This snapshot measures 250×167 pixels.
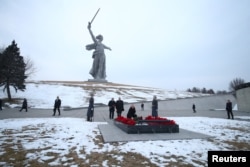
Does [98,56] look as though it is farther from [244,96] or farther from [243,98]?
[244,96]

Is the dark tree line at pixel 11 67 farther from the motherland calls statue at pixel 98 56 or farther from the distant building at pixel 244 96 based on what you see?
the distant building at pixel 244 96

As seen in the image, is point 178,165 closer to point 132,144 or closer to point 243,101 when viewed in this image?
point 132,144

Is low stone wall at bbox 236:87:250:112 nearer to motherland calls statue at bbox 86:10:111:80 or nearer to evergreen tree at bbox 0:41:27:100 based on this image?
motherland calls statue at bbox 86:10:111:80

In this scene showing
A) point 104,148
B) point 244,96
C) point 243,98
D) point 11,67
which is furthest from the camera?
point 11,67

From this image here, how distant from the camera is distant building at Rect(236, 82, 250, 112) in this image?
2528 centimetres

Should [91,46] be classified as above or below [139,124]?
above

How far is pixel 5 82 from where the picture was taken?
113ft

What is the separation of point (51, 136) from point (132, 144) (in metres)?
3.67

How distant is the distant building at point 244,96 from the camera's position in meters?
25.3

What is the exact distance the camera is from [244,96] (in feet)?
85.2

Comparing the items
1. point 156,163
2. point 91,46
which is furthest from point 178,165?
point 91,46

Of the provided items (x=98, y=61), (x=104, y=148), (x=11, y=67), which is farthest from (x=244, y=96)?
(x=11, y=67)

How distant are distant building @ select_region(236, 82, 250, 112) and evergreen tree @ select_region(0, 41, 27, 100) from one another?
1389 inches

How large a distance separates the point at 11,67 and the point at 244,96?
36.0 metres
